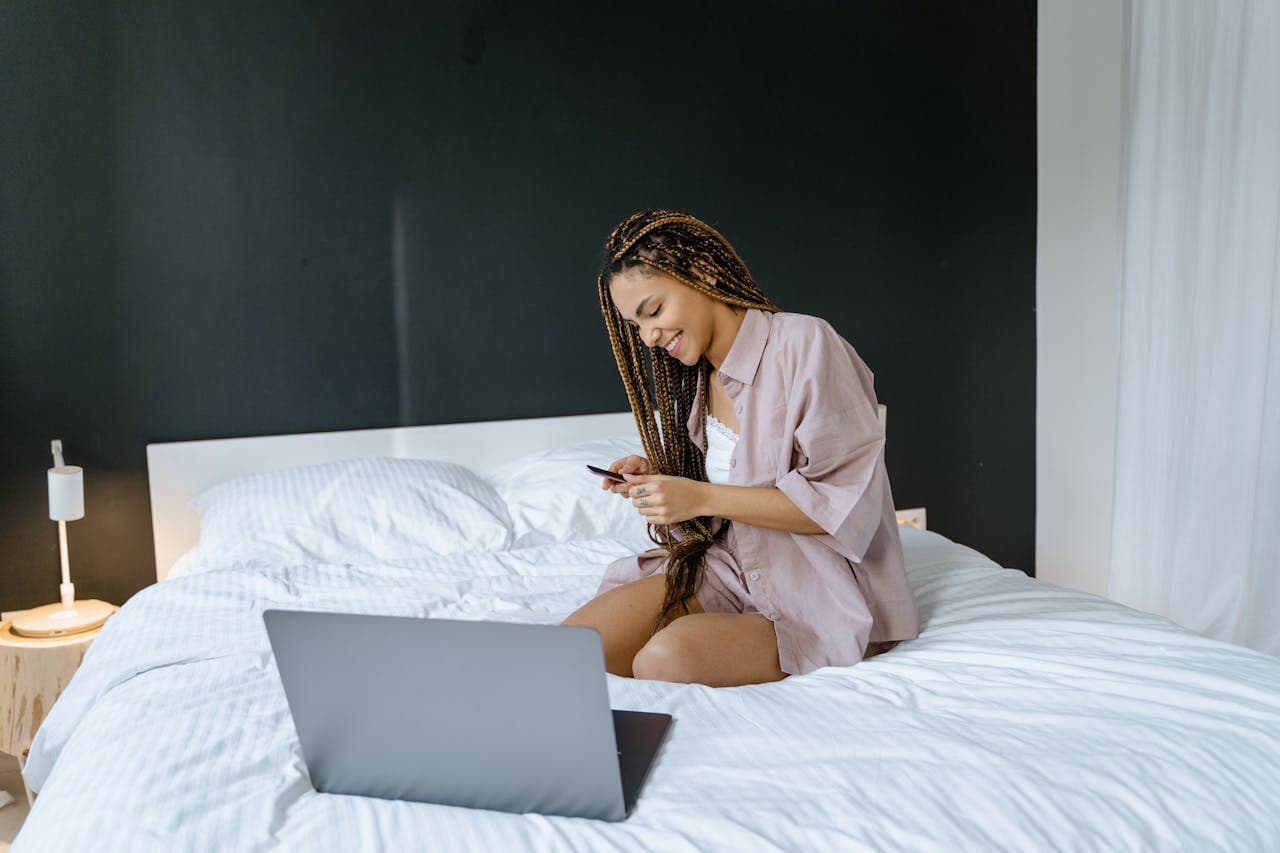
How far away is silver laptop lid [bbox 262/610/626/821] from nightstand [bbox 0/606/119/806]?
1.49m

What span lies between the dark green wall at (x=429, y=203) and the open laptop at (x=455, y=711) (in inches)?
72.8

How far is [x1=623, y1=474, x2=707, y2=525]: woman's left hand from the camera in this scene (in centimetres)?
152

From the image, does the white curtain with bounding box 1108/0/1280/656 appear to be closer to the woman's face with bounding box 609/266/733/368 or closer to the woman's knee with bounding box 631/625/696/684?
the woman's face with bounding box 609/266/733/368

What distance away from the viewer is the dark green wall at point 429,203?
8.44 ft

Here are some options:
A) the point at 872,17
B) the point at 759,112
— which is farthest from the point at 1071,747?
the point at 872,17

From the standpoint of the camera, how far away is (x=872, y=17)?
130 inches

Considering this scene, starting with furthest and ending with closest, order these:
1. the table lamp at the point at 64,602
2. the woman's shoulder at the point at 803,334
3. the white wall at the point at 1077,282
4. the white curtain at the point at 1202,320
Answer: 1. the white wall at the point at 1077,282
2. the white curtain at the point at 1202,320
3. the table lamp at the point at 64,602
4. the woman's shoulder at the point at 803,334

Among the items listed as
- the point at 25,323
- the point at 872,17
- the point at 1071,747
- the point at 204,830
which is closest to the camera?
the point at 204,830

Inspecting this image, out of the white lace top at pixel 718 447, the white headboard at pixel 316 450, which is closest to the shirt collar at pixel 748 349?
the white lace top at pixel 718 447

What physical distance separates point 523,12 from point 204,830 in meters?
2.47

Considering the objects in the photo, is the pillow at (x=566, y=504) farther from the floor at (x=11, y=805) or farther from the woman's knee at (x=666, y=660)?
the floor at (x=11, y=805)

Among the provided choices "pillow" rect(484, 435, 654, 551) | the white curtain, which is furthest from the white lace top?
the white curtain

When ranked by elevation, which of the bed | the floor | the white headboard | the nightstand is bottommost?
the floor

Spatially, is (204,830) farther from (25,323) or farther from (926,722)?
(25,323)
